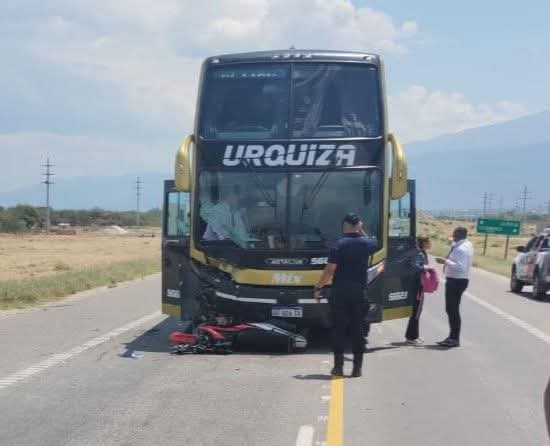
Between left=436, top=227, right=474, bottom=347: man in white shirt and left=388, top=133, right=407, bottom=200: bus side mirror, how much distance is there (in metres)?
1.03

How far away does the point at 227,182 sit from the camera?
41.0 feet

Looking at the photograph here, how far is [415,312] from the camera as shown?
13.1 m

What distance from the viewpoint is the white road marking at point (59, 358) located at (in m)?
9.89

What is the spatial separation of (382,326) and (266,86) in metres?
5.23

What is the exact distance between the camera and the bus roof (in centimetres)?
1267

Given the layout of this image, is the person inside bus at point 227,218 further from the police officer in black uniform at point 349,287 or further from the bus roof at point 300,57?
the police officer in black uniform at point 349,287

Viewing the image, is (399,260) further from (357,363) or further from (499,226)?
(499,226)

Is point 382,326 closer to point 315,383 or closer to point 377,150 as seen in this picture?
point 377,150

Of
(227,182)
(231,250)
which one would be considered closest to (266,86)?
(227,182)

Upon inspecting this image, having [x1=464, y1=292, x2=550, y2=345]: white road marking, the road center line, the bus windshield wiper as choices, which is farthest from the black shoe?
the road center line

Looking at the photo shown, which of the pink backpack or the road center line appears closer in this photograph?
the road center line

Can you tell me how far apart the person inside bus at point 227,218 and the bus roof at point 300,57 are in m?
1.78

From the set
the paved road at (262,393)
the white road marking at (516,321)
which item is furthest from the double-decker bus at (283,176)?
the white road marking at (516,321)

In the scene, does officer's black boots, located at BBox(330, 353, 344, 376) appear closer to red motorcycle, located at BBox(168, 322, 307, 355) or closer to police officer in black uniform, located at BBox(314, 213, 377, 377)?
police officer in black uniform, located at BBox(314, 213, 377, 377)
